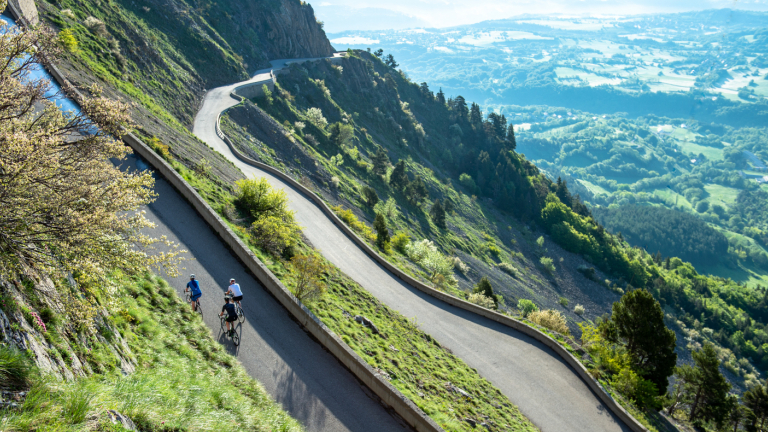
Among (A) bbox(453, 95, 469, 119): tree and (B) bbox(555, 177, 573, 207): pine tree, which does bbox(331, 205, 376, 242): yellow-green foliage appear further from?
(A) bbox(453, 95, 469, 119): tree

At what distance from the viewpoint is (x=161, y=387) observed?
8164mm

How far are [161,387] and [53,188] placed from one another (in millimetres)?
4500

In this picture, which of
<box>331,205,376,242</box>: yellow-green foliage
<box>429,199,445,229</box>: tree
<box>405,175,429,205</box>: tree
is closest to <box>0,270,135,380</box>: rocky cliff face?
<box>331,205,376,242</box>: yellow-green foliage

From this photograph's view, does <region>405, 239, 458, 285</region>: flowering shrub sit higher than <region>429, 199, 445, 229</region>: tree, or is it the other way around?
<region>429, 199, 445, 229</region>: tree

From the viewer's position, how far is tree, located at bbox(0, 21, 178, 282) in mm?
6965

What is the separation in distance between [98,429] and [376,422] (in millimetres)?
8877

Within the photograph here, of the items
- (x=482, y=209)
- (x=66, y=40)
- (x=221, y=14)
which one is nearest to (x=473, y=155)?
(x=482, y=209)

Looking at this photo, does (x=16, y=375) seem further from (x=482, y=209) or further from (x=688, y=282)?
(x=688, y=282)

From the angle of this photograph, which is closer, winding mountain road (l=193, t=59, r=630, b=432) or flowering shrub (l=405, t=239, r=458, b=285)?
winding mountain road (l=193, t=59, r=630, b=432)

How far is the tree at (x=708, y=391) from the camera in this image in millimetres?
30641

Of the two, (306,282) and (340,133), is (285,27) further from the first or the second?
(306,282)

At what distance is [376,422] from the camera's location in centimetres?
1283

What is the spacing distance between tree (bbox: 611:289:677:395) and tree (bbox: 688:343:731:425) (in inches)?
230

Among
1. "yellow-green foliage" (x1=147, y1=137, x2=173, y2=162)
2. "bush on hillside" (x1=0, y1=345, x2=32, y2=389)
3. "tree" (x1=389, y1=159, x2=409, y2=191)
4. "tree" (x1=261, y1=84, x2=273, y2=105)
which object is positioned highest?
"tree" (x1=261, y1=84, x2=273, y2=105)
